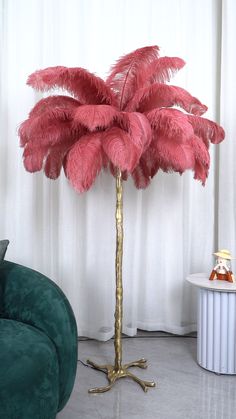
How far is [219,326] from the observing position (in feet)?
6.98

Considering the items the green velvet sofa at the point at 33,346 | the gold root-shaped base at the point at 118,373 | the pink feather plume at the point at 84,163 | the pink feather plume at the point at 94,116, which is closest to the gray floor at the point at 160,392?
the gold root-shaped base at the point at 118,373

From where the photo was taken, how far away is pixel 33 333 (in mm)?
1506

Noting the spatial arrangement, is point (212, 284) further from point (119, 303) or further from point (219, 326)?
point (119, 303)

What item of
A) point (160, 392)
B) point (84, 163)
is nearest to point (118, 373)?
point (160, 392)

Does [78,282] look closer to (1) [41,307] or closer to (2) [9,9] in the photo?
(1) [41,307]

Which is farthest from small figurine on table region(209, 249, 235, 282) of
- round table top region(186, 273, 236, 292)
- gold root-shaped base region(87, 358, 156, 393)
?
gold root-shaped base region(87, 358, 156, 393)

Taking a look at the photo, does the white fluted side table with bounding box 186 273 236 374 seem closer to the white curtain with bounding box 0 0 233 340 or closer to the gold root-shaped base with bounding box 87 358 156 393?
the gold root-shaped base with bounding box 87 358 156 393

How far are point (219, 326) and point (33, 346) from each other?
3.82ft

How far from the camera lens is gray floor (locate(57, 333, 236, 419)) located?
1.77 meters

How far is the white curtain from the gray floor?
1.19 feet

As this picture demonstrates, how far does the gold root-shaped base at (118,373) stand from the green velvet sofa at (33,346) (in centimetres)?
45

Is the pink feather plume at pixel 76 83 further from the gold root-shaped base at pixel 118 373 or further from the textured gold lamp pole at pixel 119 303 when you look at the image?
the gold root-shaped base at pixel 118 373

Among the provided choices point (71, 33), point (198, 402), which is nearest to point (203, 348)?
point (198, 402)

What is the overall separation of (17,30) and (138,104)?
1.31 meters
